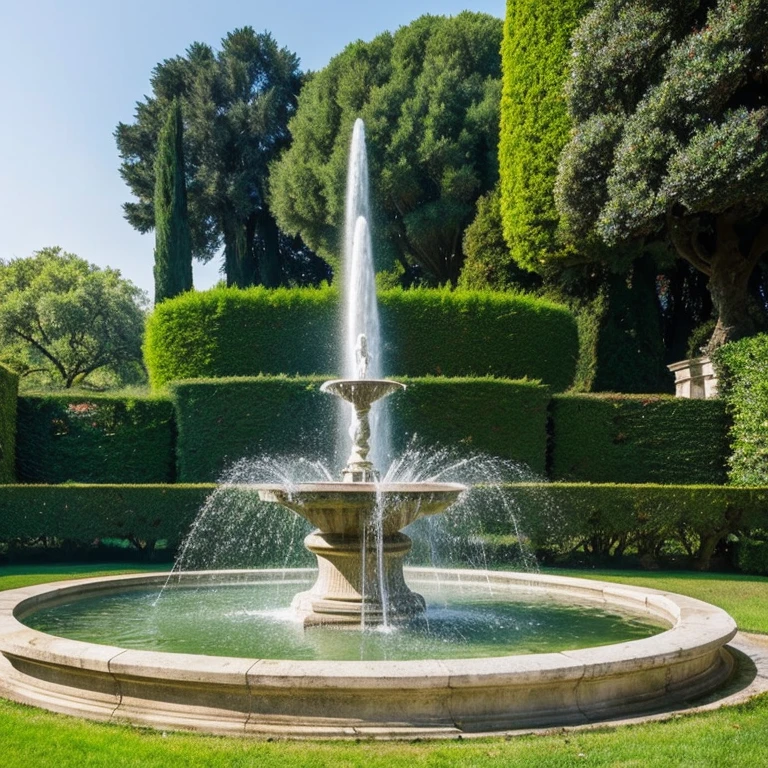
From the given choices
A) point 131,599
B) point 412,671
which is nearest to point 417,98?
point 131,599

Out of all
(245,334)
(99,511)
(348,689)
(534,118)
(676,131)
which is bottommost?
(348,689)

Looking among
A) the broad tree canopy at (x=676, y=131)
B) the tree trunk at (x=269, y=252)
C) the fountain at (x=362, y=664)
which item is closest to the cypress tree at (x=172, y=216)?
the tree trunk at (x=269, y=252)

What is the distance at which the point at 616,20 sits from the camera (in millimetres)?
16969

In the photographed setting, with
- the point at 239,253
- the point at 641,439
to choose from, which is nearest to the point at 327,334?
the point at 641,439

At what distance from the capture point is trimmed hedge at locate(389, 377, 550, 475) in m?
15.2

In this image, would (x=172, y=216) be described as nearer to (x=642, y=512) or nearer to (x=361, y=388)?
(x=642, y=512)

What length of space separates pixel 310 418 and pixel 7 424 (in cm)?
559

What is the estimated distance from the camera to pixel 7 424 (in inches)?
570

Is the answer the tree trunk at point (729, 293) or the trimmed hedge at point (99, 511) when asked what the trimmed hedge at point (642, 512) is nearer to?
the trimmed hedge at point (99, 511)

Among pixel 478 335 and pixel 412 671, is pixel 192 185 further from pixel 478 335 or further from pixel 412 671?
pixel 412 671

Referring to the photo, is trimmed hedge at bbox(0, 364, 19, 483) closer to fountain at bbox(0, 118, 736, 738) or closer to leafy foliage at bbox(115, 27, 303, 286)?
fountain at bbox(0, 118, 736, 738)

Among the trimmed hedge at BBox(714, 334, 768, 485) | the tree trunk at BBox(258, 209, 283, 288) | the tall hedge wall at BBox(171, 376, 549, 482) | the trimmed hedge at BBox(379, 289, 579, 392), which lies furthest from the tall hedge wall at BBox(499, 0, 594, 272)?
the tree trunk at BBox(258, 209, 283, 288)

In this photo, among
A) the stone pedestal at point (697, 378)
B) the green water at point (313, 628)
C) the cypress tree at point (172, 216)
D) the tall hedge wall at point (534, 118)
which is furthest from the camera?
the cypress tree at point (172, 216)

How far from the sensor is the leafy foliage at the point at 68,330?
34.1 m
